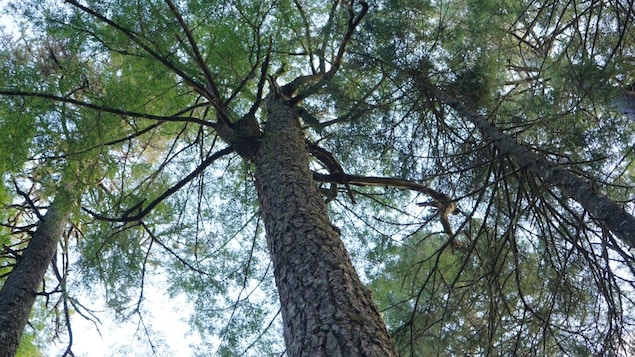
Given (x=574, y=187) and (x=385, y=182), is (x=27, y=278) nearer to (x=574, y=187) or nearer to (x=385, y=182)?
Answer: (x=385, y=182)

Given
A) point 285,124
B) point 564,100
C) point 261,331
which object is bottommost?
point 261,331

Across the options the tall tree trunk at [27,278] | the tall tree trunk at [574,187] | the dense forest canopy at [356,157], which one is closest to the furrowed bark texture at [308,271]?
the dense forest canopy at [356,157]

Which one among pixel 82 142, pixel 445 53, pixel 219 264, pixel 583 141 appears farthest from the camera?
pixel 219 264

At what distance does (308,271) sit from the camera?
193 centimetres

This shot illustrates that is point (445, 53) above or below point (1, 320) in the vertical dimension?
above

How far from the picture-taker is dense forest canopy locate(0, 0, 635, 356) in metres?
2.84

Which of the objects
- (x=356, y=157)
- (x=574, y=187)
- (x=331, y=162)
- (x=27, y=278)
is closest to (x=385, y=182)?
(x=331, y=162)

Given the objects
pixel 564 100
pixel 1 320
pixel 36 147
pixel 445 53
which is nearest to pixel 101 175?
pixel 36 147

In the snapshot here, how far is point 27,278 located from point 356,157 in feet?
8.99

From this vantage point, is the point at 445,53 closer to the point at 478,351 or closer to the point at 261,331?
the point at 478,351

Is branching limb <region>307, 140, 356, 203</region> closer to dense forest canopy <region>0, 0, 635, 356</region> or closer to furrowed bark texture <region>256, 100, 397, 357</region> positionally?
dense forest canopy <region>0, 0, 635, 356</region>

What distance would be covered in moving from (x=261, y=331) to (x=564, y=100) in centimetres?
273

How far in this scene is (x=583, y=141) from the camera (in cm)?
313

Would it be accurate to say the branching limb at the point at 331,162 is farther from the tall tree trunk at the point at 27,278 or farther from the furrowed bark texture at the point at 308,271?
the tall tree trunk at the point at 27,278
